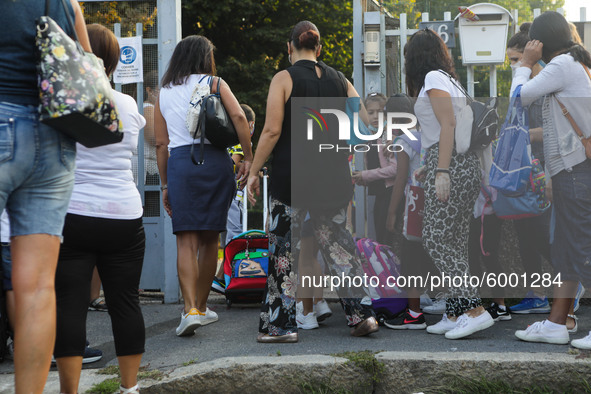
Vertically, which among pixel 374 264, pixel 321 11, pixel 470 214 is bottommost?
pixel 374 264

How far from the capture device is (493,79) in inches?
227

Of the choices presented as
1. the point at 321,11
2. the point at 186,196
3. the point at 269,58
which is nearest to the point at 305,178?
the point at 186,196

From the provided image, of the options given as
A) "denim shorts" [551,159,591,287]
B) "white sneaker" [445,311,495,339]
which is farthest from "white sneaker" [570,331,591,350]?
"white sneaker" [445,311,495,339]

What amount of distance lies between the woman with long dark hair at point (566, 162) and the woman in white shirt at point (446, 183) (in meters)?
0.38

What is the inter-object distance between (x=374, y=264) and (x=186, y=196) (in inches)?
52.4

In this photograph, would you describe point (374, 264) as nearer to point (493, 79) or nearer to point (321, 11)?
point (493, 79)

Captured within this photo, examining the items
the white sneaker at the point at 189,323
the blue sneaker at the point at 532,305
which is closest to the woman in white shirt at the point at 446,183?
the blue sneaker at the point at 532,305

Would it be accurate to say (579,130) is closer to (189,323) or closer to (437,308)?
(437,308)

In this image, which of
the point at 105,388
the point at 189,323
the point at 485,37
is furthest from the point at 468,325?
the point at 485,37

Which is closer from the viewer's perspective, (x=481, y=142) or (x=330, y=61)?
(x=481, y=142)

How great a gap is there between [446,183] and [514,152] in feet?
1.55

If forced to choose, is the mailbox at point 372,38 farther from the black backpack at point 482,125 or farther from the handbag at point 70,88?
the handbag at point 70,88

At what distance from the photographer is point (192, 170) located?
181 inches

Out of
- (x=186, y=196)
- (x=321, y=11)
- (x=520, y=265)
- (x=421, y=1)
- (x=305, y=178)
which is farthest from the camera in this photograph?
(x=421, y=1)
